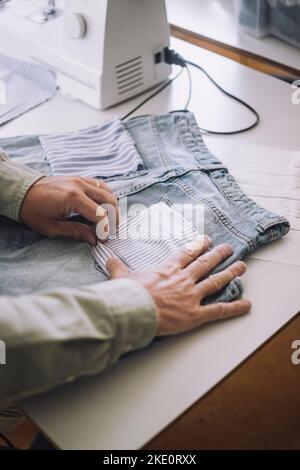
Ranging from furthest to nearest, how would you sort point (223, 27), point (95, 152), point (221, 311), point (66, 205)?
1. point (223, 27)
2. point (95, 152)
3. point (66, 205)
4. point (221, 311)

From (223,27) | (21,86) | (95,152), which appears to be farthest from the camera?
(223,27)

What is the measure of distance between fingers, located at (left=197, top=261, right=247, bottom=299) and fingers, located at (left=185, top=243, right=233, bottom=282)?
0.04 ft

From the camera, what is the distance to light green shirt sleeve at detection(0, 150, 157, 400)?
2.19 ft

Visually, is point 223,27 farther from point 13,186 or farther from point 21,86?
point 13,186

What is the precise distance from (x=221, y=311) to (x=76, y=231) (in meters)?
0.25

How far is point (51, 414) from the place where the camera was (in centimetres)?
71

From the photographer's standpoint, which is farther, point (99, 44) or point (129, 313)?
point (99, 44)

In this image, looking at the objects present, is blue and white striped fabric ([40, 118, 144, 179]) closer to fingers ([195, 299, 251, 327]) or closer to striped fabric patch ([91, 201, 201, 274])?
striped fabric patch ([91, 201, 201, 274])

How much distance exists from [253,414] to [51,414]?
813 millimetres

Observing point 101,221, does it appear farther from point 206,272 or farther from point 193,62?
point 193,62

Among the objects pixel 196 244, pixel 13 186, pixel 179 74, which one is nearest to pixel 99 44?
pixel 179 74

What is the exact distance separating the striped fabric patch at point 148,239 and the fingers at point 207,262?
0.04 meters

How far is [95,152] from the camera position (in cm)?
105

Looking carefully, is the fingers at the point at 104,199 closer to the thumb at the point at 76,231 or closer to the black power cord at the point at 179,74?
the thumb at the point at 76,231
